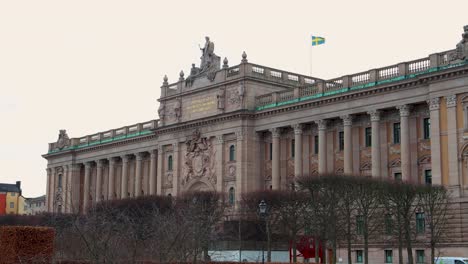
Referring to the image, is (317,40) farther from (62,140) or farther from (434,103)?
(62,140)

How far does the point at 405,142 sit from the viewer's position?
253 ft

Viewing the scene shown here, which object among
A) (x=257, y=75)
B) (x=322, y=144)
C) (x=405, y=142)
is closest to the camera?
(x=405, y=142)

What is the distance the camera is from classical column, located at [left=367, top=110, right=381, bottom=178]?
7944 centimetres

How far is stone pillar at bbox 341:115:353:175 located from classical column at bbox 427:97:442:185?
36.9 ft

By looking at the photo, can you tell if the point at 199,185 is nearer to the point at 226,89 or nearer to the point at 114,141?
the point at 226,89

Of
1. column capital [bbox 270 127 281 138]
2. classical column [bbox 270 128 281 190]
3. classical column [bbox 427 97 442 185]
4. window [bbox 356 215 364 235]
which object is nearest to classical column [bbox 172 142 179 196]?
classical column [bbox 270 128 281 190]

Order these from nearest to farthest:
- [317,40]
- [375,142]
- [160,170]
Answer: [375,142]
[317,40]
[160,170]

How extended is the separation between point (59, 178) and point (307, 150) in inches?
2405

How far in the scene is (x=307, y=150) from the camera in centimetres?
8981

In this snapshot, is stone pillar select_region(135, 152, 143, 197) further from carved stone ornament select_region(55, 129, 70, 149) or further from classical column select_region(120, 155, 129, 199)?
carved stone ornament select_region(55, 129, 70, 149)

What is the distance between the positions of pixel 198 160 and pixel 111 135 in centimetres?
2929

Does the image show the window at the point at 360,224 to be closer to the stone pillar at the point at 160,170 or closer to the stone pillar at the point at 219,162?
the stone pillar at the point at 219,162

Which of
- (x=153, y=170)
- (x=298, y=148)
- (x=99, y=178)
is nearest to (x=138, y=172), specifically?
(x=153, y=170)

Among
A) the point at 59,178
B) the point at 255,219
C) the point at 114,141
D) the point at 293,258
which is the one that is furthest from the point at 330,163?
the point at 59,178
